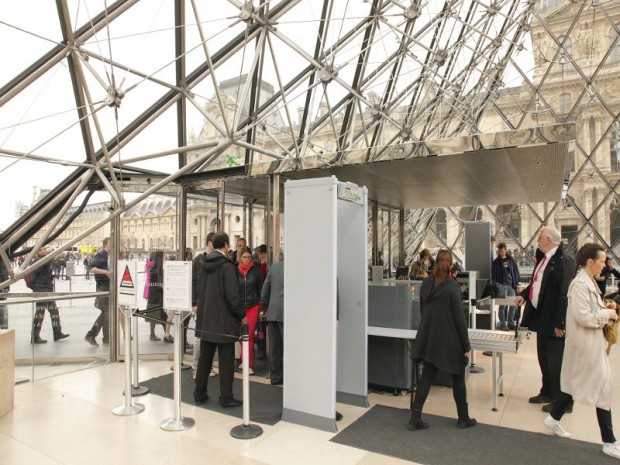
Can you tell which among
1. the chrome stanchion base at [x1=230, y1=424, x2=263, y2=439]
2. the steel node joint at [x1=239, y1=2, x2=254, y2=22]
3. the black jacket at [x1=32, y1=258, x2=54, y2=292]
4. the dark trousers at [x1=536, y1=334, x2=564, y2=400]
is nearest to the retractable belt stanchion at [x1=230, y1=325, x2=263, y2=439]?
the chrome stanchion base at [x1=230, y1=424, x2=263, y2=439]

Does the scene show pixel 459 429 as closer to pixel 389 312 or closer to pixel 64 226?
pixel 389 312

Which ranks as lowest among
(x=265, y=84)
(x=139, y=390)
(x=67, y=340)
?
(x=139, y=390)

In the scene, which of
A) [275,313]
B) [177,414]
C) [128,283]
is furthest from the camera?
[275,313]

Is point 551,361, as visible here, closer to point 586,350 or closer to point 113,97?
point 586,350

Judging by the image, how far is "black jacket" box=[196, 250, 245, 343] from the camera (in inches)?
172

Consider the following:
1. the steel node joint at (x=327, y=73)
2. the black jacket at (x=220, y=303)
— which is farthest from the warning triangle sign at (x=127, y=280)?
the steel node joint at (x=327, y=73)

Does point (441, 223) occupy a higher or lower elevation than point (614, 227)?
higher

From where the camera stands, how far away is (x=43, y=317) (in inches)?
A: 220

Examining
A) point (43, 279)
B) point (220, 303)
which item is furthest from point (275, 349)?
point (43, 279)

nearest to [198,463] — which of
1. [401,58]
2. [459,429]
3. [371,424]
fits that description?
[371,424]

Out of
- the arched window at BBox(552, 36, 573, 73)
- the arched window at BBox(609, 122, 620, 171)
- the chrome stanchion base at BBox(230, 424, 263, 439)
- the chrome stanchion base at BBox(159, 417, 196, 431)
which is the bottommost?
the chrome stanchion base at BBox(159, 417, 196, 431)

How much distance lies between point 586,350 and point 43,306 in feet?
Answer: 19.4

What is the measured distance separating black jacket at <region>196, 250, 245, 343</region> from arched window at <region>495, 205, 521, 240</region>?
15871mm

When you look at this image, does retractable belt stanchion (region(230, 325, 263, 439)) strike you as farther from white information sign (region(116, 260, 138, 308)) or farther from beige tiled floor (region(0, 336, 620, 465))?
white information sign (region(116, 260, 138, 308))
